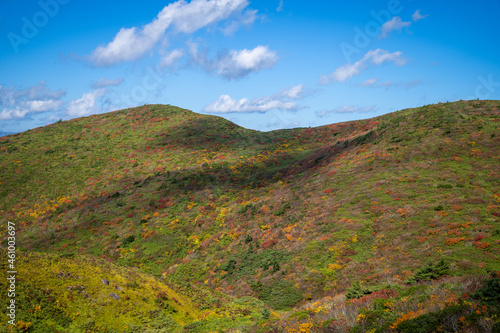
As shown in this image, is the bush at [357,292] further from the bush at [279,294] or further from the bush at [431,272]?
the bush at [279,294]

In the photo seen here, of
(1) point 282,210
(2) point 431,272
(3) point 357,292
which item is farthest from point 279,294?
(1) point 282,210

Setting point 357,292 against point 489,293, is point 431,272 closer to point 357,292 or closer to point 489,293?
point 357,292

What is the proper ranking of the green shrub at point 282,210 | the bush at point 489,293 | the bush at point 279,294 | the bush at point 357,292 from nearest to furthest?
the bush at point 489,293 → the bush at point 357,292 → the bush at point 279,294 → the green shrub at point 282,210

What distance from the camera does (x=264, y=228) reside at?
103 ft

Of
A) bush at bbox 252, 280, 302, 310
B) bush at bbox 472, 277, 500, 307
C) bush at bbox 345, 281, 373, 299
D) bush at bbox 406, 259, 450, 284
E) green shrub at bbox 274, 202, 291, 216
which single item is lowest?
bush at bbox 252, 280, 302, 310

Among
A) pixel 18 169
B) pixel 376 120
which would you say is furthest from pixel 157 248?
pixel 376 120

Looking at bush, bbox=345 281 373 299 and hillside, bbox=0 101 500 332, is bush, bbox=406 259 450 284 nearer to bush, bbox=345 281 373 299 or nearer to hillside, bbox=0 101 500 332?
hillside, bbox=0 101 500 332

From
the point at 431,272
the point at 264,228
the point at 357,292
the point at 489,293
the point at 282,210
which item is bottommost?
the point at 357,292

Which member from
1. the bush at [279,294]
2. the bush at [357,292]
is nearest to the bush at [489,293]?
the bush at [357,292]

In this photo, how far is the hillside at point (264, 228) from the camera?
43.2 feet

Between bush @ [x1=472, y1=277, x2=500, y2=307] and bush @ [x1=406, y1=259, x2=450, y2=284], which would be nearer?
bush @ [x1=472, y1=277, x2=500, y2=307]

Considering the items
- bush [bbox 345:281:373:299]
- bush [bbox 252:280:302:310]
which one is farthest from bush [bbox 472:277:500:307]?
bush [bbox 252:280:302:310]

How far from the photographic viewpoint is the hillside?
43.2 feet

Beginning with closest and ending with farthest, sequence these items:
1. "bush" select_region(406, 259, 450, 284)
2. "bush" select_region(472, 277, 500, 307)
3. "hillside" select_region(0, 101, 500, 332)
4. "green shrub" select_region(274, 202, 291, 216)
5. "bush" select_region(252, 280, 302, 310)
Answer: "bush" select_region(472, 277, 500, 307)
"hillside" select_region(0, 101, 500, 332)
"bush" select_region(406, 259, 450, 284)
"bush" select_region(252, 280, 302, 310)
"green shrub" select_region(274, 202, 291, 216)
